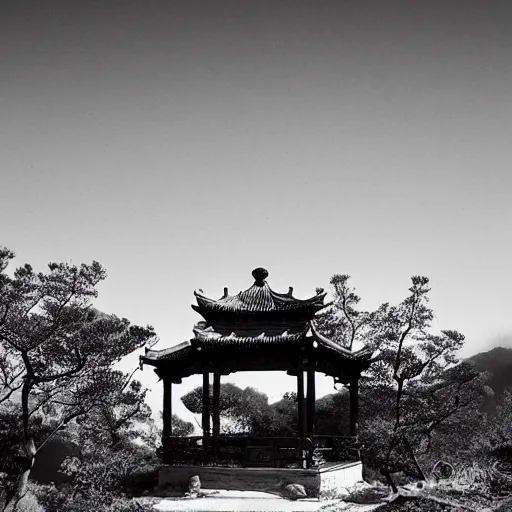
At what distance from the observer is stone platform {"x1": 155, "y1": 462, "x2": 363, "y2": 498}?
16.5 meters

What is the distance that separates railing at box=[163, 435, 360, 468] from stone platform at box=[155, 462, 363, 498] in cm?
44

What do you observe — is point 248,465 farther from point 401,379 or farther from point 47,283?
point 401,379

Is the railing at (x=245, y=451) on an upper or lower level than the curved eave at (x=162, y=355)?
lower

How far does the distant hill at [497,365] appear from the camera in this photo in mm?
63594

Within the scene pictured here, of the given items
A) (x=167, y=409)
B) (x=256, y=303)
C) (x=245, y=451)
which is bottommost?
(x=245, y=451)

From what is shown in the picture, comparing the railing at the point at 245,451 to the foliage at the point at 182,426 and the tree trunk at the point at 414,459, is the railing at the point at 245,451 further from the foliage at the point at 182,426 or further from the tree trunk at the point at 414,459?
the foliage at the point at 182,426

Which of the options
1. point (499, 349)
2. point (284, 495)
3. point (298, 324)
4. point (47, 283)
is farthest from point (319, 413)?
point (499, 349)

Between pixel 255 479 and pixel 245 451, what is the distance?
981 millimetres

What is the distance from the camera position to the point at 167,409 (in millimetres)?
19578

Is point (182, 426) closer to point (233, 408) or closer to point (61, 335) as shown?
point (233, 408)

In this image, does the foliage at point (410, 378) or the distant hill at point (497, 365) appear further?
the distant hill at point (497, 365)

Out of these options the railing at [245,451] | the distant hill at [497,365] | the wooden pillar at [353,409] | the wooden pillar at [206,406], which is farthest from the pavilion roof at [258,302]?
the distant hill at [497,365]

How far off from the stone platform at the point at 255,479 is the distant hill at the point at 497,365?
49048mm

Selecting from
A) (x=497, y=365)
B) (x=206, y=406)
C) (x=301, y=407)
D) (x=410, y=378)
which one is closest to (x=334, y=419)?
(x=410, y=378)
